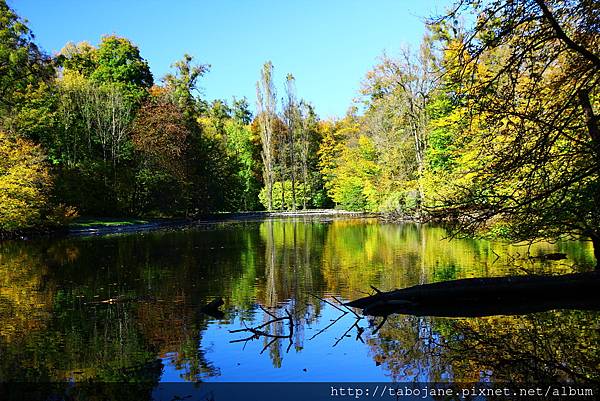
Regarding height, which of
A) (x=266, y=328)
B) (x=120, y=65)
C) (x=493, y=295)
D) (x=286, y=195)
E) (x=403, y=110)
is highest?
(x=120, y=65)

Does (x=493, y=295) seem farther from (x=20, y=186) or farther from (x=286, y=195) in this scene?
(x=286, y=195)

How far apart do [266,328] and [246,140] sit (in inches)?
2232

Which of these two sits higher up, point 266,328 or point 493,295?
point 493,295

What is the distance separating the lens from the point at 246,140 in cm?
6412

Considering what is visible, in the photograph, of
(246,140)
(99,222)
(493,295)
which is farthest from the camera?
(246,140)

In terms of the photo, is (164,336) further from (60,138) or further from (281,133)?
(281,133)

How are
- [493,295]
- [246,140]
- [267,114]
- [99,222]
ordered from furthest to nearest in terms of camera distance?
[246,140] → [267,114] → [99,222] → [493,295]

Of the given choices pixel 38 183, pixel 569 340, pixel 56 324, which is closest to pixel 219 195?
pixel 38 183

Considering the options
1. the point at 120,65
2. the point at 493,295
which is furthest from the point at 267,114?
the point at 493,295

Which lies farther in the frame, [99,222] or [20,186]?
[99,222]

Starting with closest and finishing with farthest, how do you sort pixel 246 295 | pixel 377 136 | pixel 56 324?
pixel 56 324
pixel 246 295
pixel 377 136

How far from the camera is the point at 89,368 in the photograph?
6.48 m

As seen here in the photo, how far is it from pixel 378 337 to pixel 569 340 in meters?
2.53

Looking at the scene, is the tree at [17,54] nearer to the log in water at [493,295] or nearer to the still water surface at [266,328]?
the still water surface at [266,328]
